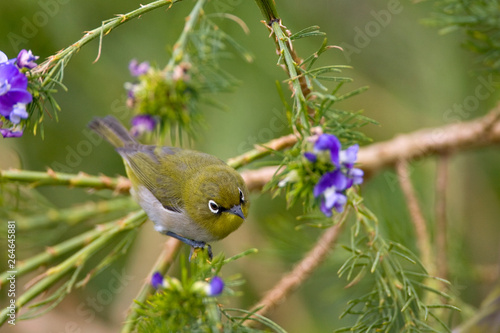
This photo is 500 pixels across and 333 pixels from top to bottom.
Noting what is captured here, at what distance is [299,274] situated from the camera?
2.93 m

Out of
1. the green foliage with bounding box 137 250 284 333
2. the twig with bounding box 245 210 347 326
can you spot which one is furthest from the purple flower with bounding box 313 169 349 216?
the twig with bounding box 245 210 347 326

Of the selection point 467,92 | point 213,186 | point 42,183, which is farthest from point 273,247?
point 467,92

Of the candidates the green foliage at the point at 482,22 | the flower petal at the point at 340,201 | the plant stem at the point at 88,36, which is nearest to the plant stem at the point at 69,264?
the plant stem at the point at 88,36

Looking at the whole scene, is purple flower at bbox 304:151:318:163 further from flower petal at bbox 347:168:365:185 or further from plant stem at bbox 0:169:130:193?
plant stem at bbox 0:169:130:193

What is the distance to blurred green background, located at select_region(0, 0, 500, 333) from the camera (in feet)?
13.6

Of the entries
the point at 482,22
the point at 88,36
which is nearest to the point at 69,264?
the point at 88,36

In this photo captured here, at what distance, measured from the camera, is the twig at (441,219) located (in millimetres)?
3010

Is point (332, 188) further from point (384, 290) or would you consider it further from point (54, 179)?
point (54, 179)

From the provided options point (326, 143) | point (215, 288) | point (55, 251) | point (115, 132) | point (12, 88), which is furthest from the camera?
point (115, 132)

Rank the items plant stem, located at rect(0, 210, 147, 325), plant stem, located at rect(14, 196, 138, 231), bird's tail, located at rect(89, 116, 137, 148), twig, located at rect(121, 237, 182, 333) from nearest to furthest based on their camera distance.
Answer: plant stem, located at rect(0, 210, 147, 325) < twig, located at rect(121, 237, 182, 333) < plant stem, located at rect(14, 196, 138, 231) < bird's tail, located at rect(89, 116, 137, 148)

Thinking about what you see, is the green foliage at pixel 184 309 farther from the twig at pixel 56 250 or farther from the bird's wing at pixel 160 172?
the bird's wing at pixel 160 172

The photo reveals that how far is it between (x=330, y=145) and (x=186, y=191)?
5.69ft

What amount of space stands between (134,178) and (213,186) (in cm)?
81

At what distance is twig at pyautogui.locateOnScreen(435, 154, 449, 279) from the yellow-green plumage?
111cm
